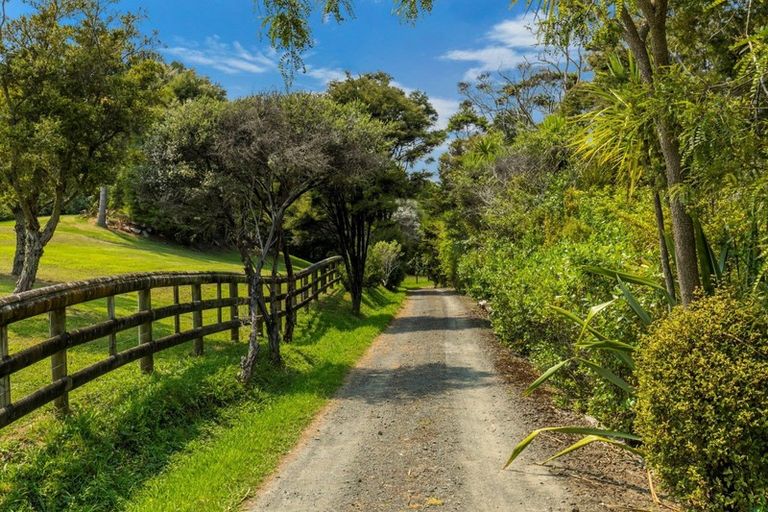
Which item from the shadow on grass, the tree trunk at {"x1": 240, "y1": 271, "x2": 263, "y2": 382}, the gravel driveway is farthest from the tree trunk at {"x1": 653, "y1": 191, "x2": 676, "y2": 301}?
the tree trunk at {"x1": 240, "y1": 271, "x2": 263, "y2": 382}

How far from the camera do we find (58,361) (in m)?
5.23

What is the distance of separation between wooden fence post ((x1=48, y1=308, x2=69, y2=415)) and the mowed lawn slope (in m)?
0.13

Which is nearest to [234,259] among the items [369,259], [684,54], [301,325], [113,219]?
[113,219]

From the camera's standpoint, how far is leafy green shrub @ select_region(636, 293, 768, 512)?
10.8ft

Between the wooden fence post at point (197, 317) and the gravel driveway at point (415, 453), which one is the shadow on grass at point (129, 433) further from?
the gravel driveway at point (415, 453)

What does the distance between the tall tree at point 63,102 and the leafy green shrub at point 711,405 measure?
10845 millimetres

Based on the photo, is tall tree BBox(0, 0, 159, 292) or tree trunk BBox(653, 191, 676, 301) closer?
tree trunk BBox(653, 191, 676, 301)

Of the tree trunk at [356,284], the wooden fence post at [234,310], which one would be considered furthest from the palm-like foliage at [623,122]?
the tree trunk at [356,284]

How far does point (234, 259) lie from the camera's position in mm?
35125

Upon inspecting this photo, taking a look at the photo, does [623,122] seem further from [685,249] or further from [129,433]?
[129,433]

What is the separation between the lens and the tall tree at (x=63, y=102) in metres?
11.0

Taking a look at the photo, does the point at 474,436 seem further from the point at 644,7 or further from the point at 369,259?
the point at 369,259

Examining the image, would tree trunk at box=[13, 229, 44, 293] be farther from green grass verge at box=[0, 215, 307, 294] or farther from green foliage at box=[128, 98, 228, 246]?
green foliage at box=[128, 98, 228, 246]

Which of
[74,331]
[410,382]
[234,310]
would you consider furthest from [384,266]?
[74,331]
